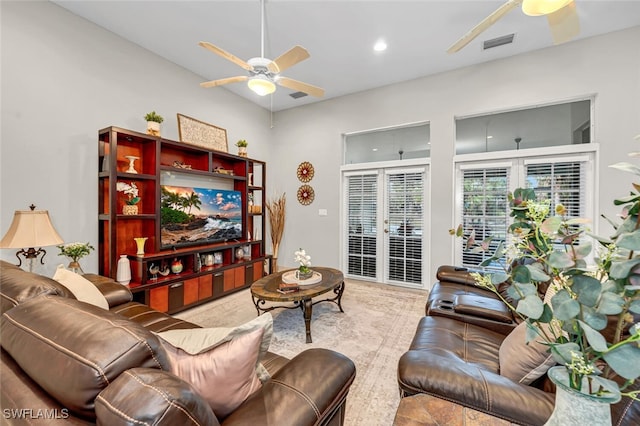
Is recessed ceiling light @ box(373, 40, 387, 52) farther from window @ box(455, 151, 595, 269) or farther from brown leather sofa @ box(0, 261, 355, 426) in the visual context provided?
brown leather sofa @ box(0, 261, 355, 426)

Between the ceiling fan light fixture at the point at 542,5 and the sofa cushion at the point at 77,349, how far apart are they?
269 centimetres

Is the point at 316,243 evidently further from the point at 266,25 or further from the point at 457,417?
the point at 457,417

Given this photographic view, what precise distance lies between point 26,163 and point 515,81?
19.1 ft

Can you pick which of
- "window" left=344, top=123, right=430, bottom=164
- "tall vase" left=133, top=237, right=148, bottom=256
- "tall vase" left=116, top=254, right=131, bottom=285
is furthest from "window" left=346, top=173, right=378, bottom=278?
"tall vase" left=116, top=254, right=131, bottom=285

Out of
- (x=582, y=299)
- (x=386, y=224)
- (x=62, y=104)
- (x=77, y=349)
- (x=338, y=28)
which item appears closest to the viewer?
(x=582, y=299)

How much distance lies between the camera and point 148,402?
606 millimetres

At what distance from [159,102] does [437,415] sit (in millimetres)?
4396

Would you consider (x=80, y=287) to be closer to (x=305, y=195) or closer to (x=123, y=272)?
(x=123, y=272)

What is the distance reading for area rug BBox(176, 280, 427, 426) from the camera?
1.80 m

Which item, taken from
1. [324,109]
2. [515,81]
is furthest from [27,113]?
[515,81]

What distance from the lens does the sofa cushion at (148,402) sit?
1.93 ft

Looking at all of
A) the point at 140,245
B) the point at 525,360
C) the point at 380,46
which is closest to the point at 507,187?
the point at 380,46

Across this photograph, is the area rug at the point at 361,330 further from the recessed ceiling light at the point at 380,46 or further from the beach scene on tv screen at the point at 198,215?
the recessed ceiling light at the point at 380,46

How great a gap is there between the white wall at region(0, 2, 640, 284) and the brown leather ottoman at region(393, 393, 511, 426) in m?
3.41
